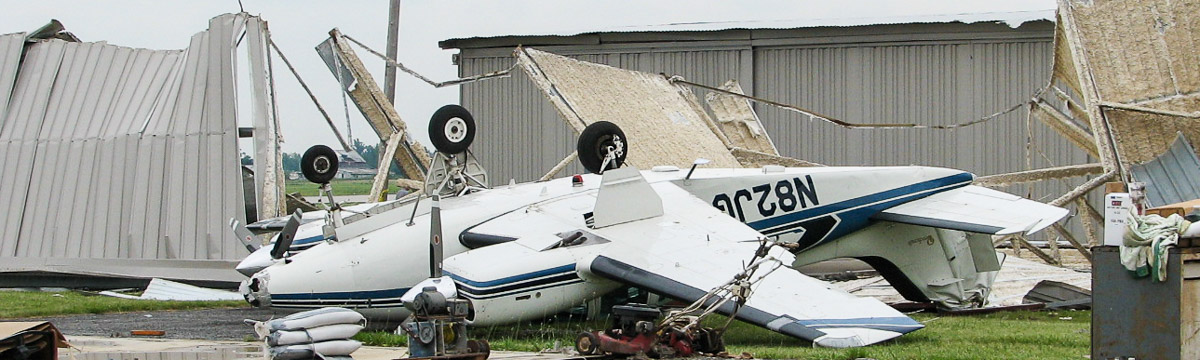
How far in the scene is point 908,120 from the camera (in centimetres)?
3553

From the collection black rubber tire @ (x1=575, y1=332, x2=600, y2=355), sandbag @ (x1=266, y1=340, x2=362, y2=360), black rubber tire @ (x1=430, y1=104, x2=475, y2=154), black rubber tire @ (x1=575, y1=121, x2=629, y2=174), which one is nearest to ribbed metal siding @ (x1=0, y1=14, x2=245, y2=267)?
black rubber tire @ (x1=575, y1=121, x2=629, y2=174)

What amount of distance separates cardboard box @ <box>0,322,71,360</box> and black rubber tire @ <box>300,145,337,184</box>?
828 centimetres

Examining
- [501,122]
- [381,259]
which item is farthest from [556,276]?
[501,122]

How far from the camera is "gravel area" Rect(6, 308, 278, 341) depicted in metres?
14.2

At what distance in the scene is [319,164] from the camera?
17.6 meters

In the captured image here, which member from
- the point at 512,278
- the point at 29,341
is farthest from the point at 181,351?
the point at 512,278

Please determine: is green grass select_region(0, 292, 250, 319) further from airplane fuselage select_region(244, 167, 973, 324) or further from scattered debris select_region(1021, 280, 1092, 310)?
scattered debris select_region(1021, 280, 1092, 310)

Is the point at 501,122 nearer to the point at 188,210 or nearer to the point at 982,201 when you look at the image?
the point at 188,210

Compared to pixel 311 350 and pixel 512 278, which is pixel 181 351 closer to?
pixel 311 350

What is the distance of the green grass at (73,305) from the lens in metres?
17.2

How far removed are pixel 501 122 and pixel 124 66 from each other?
13.4 metres

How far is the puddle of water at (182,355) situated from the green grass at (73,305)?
18.1 ft

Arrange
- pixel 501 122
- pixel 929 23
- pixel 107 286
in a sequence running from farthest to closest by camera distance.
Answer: pixel 501 122 → pixel 929 23 → pixel 107 286

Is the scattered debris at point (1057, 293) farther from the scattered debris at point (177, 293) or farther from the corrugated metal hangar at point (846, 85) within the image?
the corrugated metal hangar at point (846, 85)
